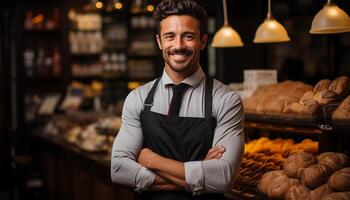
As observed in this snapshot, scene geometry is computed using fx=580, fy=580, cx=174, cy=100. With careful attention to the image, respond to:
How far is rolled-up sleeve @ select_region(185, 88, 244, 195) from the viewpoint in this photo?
2324 mm

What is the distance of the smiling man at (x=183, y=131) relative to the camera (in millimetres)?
2346

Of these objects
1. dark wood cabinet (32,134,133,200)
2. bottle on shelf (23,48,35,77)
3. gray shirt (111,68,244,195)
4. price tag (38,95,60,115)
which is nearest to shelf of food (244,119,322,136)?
gray shirt (111,68,244,195)

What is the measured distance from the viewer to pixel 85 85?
945 centimetres

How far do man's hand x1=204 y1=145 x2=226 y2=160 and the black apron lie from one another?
6 cm

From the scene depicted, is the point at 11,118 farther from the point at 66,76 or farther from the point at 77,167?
the point at 77,167

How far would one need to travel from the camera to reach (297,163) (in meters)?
2.99

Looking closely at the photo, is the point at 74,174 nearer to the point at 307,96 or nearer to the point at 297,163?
the point at 307,96

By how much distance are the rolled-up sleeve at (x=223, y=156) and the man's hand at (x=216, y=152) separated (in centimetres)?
1

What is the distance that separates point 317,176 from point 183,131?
2.62 ft

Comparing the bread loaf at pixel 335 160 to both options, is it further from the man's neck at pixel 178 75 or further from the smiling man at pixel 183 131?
the man's neck at pixel 178 75

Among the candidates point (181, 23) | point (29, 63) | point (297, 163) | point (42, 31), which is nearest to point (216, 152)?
point (181, 23)

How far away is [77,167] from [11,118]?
294 cm

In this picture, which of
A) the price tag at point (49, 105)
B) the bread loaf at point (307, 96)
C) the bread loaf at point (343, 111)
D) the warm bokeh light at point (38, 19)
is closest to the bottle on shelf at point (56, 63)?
the warm bokeh light at point (38, 19)

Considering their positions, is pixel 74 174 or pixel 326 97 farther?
pixel 74 174
